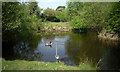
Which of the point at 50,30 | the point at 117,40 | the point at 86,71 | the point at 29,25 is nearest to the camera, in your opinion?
the point at 86,71

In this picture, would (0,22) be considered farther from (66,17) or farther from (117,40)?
(66,17)

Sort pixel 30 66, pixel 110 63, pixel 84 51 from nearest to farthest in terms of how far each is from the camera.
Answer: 1. pixel 30 66
2. pixel 110 63
3. pixel 84 51

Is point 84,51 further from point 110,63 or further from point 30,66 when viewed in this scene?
point 30,66

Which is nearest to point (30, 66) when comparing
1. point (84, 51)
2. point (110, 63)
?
point (110, 63)

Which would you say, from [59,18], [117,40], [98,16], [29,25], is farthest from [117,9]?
[59,18]

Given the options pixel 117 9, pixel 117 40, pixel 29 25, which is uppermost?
pixel 117 9

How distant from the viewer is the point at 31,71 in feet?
28.7

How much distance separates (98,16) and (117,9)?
5547mm

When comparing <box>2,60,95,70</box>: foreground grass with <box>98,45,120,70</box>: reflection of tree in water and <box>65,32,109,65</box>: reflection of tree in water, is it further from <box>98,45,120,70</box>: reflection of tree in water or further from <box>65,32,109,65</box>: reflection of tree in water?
<box>65,32,109,65</box>: reflection of tree in water

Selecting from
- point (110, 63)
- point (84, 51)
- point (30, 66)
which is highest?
point (30, 66)

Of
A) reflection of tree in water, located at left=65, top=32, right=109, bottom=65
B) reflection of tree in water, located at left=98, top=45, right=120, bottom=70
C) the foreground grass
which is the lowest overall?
reflection of tree in water, located at left=98, top=45, right=120, bottom=70

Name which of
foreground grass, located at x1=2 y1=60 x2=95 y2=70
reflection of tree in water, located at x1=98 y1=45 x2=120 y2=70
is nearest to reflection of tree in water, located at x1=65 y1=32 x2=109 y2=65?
reflection of tree in water, located at x1=98 y1=45 x2=120 y2=70

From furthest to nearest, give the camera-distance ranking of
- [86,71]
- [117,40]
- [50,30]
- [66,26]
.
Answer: [66,26]
[50,30]
[117,40]
[86,71]

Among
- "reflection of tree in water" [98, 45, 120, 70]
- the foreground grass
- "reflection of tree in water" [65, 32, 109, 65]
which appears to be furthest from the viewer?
"reflection of tree in water" [65, 32, 109, 65]
